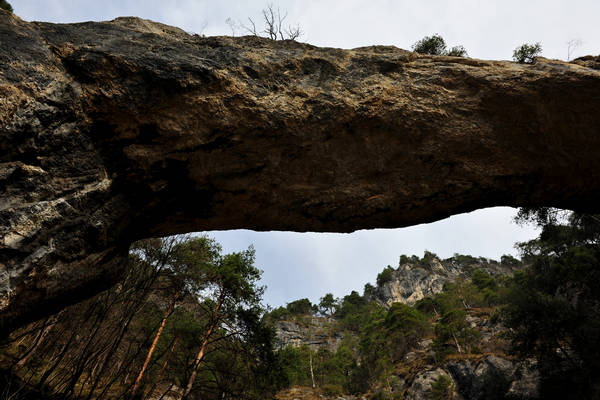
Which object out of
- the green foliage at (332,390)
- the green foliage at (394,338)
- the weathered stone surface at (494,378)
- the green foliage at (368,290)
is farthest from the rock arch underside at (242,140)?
the green foliage at (368,290)

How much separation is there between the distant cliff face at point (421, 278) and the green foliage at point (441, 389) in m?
45.6

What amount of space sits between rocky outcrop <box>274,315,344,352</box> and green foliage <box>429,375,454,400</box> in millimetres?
33455

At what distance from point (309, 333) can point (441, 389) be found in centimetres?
3970

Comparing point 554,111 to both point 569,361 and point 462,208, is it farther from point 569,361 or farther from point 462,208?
point 569,361

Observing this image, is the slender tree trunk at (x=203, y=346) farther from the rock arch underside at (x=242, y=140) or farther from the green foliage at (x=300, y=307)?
the green foliage at (x=300, y=307)

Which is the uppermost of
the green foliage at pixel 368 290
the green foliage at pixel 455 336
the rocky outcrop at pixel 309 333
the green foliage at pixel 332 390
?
the green foliage at pixel 368 290

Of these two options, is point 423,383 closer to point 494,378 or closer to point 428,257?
point 494,378

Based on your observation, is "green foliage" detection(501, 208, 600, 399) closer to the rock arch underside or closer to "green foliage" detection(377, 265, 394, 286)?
the rock arch underside

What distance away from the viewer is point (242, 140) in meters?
5.20

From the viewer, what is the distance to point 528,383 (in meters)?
18.7

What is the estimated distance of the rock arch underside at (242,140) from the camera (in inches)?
157

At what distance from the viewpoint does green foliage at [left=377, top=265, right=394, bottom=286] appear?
2913 inches

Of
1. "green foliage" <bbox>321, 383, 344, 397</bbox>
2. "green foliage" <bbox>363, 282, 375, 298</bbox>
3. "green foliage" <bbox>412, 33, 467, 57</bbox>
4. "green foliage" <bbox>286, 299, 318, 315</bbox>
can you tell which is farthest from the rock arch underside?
"green foliage" <bbox>363, 282, 375, 298</bbox>

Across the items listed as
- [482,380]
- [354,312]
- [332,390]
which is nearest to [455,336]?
[482,380]
